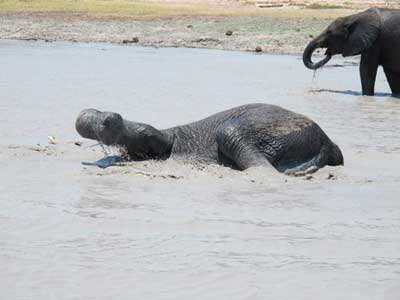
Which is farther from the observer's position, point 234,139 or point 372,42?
point 372,42

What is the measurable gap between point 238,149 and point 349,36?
31.5 feet

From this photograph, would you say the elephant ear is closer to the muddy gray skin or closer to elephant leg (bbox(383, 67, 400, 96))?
elephant leg (bbox(383, 67, 400, 96))

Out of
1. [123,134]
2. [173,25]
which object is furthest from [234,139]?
[173,25]

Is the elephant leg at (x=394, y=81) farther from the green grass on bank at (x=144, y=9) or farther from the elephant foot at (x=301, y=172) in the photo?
the green grass on bank at (x=144, y=9)

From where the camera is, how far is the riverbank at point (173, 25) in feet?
90.5

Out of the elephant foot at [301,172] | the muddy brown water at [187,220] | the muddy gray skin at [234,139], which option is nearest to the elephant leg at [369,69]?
the muddy brown water at [187,220]

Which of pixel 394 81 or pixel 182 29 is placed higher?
pixel 394 81

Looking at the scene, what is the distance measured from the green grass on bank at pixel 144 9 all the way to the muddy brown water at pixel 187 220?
21.8 meters

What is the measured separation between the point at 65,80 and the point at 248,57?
7.39m

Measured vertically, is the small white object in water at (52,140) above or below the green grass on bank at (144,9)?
above

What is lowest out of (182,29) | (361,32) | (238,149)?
(182,29)

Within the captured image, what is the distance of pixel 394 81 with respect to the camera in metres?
17.6

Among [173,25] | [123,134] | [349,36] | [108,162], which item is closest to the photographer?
[123,134]

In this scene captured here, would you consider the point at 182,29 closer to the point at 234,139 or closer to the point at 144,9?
the point at 144,9
